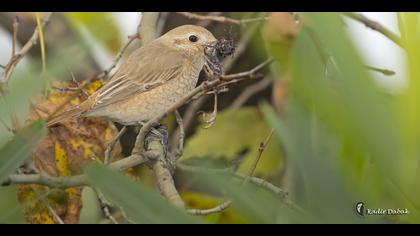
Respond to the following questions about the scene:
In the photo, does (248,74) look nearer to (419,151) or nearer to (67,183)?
(419,151)

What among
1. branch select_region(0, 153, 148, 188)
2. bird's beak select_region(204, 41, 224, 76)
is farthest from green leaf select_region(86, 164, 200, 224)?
bird's beak select_region(204, 41, 224, 76)

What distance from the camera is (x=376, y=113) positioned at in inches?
20.4

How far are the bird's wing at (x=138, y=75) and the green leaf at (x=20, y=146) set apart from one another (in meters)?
0.72

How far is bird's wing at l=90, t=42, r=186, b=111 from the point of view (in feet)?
Result: 4.75

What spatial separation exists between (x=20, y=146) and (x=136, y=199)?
0.16 meters

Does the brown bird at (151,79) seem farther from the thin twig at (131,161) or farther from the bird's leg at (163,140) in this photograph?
the thin twig at (131,161)

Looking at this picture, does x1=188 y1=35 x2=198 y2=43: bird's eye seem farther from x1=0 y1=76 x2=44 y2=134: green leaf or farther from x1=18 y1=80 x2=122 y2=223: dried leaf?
x1=0 y1=76 x2=44 y2=134: green leaf

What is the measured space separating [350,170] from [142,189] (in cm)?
20

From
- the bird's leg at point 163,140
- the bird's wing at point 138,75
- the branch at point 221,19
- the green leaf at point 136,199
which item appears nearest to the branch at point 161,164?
the bird's leg at point 163,140

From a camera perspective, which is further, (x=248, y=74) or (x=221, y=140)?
(x=221, y=140)

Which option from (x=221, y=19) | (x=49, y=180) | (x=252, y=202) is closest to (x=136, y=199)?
(x=252, y=202)

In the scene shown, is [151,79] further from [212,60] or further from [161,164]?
[161,164]

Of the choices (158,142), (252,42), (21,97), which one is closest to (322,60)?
(21,97)

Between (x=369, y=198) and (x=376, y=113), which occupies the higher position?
(x=376, y=113)
